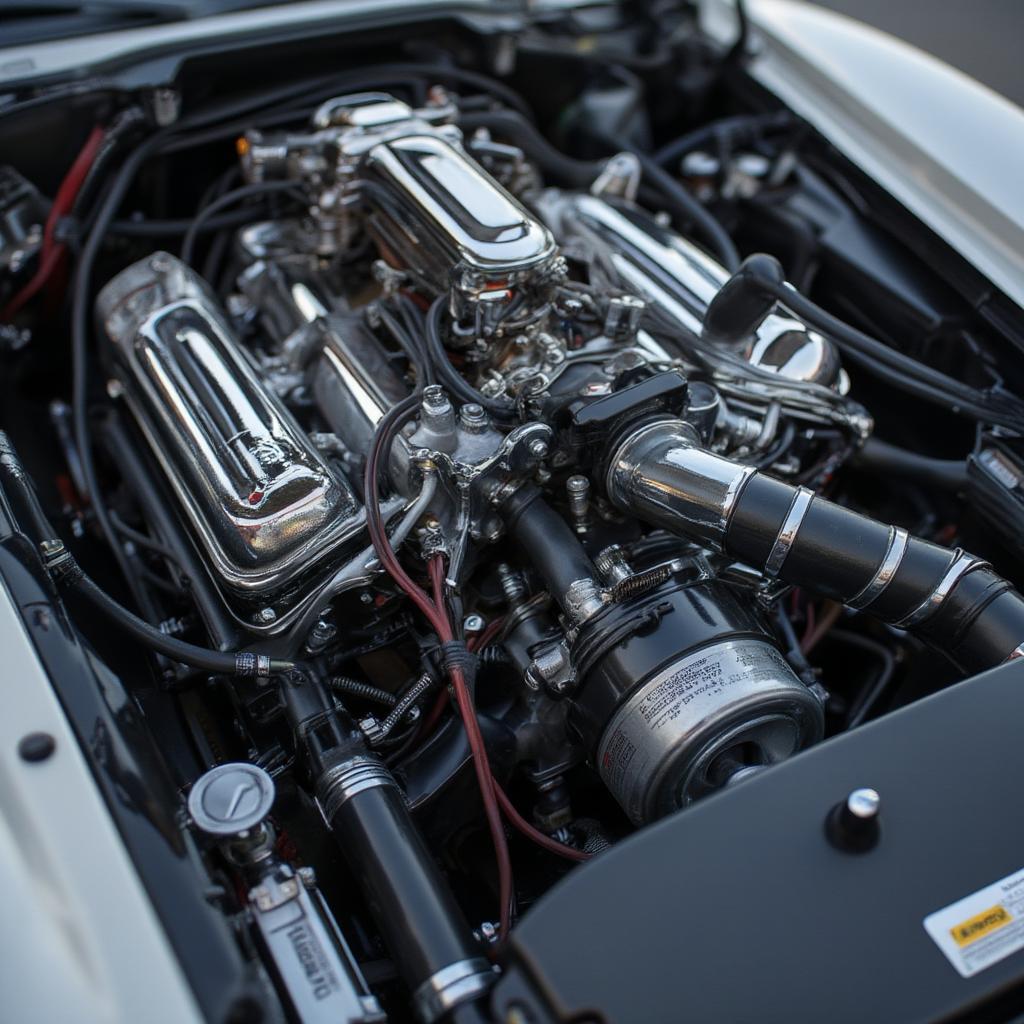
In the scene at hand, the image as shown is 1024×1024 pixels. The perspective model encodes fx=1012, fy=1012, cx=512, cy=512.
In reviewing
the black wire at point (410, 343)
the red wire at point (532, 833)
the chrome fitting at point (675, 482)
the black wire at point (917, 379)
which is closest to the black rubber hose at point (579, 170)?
the black wire at point (917, 379)

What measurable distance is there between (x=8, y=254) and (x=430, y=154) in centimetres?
93

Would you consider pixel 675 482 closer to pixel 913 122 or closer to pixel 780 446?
pixel 780 446

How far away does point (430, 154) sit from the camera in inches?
72.8

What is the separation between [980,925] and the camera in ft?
3.34

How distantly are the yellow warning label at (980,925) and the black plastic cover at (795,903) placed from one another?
0.08ft

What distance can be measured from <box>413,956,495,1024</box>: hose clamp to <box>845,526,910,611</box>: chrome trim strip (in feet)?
2.16

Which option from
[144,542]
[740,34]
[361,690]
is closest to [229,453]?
[144,542]

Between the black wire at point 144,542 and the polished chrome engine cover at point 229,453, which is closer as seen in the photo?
the polished chrome engine cover at point 229,453

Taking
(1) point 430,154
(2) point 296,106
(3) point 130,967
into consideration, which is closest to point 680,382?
(1) point 430,154

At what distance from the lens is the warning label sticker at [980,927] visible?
3.28 feet

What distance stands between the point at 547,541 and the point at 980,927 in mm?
703

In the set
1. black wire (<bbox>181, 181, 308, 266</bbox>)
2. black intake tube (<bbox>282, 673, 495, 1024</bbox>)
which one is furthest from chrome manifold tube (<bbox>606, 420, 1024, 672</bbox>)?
black wire (<bbox>181, 181, 308, 266</bbox>)

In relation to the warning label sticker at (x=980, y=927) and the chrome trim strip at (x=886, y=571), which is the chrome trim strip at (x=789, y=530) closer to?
the chrome trim strip at (x=886, y=571)

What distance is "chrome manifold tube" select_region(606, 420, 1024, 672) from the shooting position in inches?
51.6
